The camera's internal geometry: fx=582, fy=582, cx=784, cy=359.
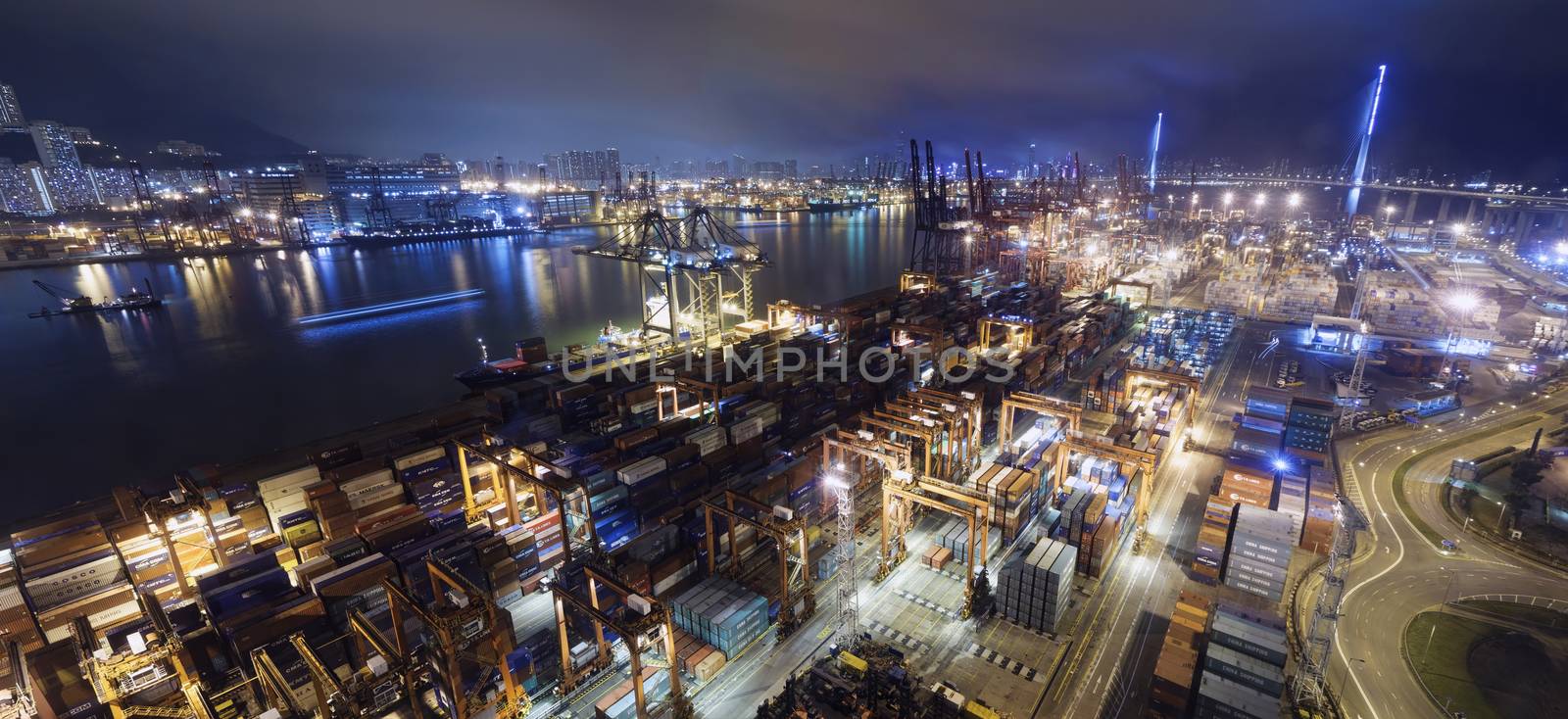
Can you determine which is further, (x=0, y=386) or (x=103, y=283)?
(x=103, y=283)

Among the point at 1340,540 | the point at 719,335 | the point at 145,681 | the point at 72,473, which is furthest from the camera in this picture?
the point at 719,335

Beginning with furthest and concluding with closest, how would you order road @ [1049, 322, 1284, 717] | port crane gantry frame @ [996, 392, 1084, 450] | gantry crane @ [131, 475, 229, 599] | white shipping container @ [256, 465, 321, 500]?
port crane gantry frame @ [996, 392, 1084, 450] < white shipping container @ [256, 465, 321, 500] < gantry crane @ [131, 475, 229, 599] < road @ [1049, 322, 1284, 717]

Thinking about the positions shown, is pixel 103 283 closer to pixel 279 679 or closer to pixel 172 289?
pixel 172 289

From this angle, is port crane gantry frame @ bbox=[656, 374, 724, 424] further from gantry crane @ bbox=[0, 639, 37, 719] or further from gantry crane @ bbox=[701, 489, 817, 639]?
gantry crane @ bbox=[0, 639, 37, 719]

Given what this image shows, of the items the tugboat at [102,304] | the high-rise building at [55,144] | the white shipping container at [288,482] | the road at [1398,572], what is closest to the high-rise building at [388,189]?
the tugboat at [102,304]

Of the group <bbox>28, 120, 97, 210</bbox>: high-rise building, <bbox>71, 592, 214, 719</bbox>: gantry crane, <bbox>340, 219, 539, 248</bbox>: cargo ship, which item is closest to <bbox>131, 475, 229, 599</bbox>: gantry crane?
<bbox>71, 592, 214, 719</bbox>: gantry crane

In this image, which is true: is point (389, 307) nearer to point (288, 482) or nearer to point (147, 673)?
point (288, 482)

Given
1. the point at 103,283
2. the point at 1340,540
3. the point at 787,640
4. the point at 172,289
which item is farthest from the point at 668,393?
the point at 103,283

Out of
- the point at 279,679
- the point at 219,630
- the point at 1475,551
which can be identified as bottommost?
the point at 1475,551
